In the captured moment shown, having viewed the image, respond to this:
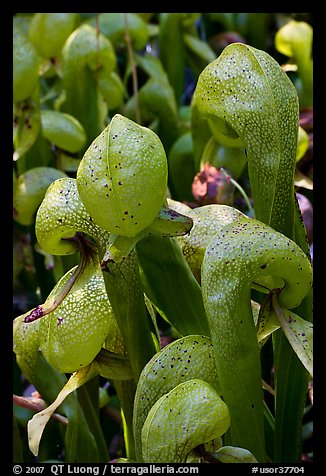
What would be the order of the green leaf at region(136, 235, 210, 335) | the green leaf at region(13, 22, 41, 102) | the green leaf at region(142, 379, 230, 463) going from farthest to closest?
the green leaf at region(13, 22, 41, 102), the green leaf at region(136, 235, 210, 335), the green leaf at region(142, 379, 230, 463)

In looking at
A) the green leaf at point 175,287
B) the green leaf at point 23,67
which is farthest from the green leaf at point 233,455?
the green leaf at point 23,67

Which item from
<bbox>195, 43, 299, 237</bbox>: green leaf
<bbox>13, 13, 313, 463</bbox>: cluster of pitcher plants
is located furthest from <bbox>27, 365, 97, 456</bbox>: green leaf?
<bbox>195, 43, 299, 237</bbox>: green leaf

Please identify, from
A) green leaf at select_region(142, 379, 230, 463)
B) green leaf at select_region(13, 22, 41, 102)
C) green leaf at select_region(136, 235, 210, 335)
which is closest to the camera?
green leaf at select_region(142, 379, 230, 463)

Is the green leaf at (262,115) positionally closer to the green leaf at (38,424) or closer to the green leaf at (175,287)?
the green leaf at (175,287)

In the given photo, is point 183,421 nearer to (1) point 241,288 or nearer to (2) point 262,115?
(1) point 241,288

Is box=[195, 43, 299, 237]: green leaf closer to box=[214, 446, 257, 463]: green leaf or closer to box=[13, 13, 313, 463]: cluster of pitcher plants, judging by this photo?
box=[13, 13, 313, 463]: cluster of pitcher plants

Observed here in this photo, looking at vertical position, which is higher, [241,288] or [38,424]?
[241,288]

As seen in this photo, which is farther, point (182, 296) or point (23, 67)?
point (23, 67)

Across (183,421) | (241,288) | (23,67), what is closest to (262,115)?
(241,288)

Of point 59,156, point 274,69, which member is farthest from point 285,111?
point 59,156
